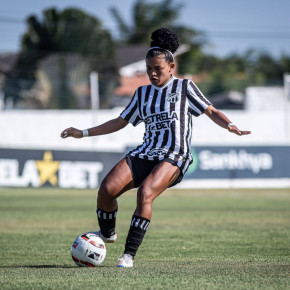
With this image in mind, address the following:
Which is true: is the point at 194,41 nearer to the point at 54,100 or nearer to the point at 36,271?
the point at 54,100

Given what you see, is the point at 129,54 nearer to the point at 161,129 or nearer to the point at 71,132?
the point at 71,132

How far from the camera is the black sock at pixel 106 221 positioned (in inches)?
281

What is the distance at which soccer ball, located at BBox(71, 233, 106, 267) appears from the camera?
23.0ft

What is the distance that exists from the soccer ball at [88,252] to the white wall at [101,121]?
68.2ft

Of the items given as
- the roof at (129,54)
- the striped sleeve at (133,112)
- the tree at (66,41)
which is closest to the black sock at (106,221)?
the striped sleeve at (133,112)

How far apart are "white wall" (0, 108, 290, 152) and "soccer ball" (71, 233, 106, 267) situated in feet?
68.2

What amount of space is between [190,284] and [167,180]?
139cm

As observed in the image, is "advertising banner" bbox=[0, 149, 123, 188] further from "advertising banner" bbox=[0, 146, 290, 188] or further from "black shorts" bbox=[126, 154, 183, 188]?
"black shorts" bbox=[126, 154, 183, 188]

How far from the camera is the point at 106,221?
7199 millimetres

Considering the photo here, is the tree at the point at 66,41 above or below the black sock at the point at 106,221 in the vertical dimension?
above

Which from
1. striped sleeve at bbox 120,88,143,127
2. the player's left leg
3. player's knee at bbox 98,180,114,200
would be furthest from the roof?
the player's left leg

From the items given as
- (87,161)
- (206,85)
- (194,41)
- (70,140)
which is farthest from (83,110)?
(194,41)

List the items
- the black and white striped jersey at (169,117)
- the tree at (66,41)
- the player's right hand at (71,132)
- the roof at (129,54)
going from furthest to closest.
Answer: the roof at (129,54) < the tree at (66,41) < the player's right hand at (71,132) < the black and white striped jersey at (169,117)

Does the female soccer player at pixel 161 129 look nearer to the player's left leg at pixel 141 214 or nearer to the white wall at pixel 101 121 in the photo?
the player's left leg at pixel 141 214
